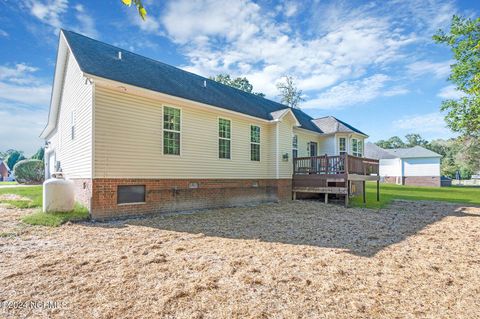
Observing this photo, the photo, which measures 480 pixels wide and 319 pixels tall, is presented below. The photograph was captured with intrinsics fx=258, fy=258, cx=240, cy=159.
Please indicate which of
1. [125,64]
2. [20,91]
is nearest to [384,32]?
[125,64]

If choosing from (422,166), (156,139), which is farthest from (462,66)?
(422,166)

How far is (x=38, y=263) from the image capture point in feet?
13.4

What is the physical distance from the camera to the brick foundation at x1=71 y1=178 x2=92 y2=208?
7587mm

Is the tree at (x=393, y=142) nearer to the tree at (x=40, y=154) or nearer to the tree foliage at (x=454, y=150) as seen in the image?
the tree foliage at (x=454, y=150)

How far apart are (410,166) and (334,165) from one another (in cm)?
2976

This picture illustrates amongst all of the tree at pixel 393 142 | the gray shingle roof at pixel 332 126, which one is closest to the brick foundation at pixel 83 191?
the gray shingle roof at pixel 332 126

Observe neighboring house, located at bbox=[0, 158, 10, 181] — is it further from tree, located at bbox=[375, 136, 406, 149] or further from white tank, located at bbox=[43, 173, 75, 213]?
tree, located at bbox=[375, 136, 406, 149]

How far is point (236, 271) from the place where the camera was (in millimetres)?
3908

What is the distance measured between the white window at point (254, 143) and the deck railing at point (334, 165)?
2546mm

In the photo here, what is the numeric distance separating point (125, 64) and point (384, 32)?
1050cm

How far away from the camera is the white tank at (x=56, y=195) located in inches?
305

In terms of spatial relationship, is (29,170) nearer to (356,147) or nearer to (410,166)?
(356,147)

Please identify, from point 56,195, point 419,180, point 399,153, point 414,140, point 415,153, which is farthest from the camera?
point 414,140

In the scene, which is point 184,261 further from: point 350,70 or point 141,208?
point 350,70
